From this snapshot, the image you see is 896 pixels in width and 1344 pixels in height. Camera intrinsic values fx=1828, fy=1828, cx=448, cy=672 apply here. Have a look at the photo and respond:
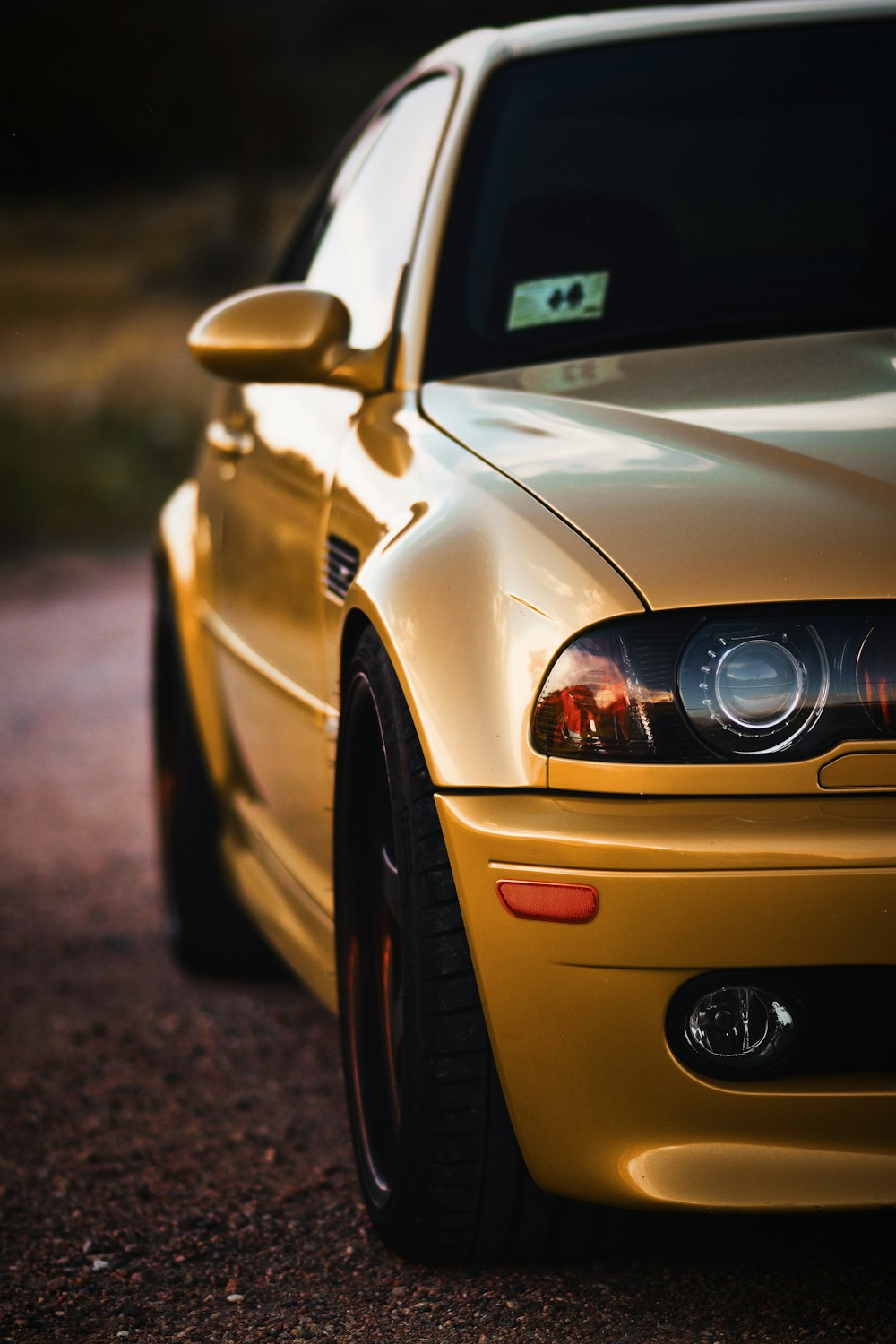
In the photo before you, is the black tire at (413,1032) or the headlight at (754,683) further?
the black tire at (413,1032)

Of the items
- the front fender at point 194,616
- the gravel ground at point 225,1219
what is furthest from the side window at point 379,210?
the gravel ground at point 225,1219

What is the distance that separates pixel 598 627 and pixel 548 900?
0.97 feet

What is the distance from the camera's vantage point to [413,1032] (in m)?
2.17

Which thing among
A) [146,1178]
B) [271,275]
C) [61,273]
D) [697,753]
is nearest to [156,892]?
[271,275]

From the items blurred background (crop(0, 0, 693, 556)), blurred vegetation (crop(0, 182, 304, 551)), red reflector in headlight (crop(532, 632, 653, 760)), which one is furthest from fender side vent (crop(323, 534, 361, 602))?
blurred background (crop(0, 0, 693, 556))

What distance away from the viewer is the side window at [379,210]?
3.03 m

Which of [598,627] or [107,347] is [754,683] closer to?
[598,627]

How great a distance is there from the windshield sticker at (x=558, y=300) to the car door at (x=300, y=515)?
21 centimetres

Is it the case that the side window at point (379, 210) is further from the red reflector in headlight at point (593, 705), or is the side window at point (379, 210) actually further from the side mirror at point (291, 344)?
the red reflector in headlight at point (593, 705)

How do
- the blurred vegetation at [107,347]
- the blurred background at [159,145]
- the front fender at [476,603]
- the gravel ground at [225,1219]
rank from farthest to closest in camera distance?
the blurred background at [159,145]
the blurred vegetation at [107,347]
the gravel ground at [225,1219]
the front fender at [476,603]

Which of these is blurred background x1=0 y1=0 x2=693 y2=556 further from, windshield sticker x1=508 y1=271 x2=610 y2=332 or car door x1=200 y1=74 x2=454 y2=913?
windshield sticker x1=508 y1=271 x2=610 y2=332

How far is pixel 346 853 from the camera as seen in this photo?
2537mm

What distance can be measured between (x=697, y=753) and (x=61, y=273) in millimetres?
44332

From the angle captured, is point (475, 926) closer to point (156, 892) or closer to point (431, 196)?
point (431, 196)
